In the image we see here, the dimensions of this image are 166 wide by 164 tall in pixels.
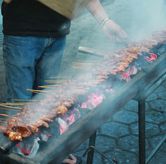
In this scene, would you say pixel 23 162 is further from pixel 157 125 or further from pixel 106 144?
pixel 157 125

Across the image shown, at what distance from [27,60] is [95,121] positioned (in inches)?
47.7

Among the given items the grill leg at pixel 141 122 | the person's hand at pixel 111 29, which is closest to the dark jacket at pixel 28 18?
the person's hand at pixel 111 29

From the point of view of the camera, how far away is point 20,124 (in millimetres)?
2607

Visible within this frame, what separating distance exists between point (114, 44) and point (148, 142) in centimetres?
153

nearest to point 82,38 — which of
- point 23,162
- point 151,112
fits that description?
point 151,112

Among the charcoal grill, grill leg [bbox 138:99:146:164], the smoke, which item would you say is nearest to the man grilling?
the charcoal grill

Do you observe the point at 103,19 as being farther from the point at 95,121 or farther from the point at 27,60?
the point at 95,121

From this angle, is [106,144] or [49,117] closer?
[49,117]

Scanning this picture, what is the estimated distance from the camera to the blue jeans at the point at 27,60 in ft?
11.8

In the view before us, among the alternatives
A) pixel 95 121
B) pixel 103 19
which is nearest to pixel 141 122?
pixel 95 121

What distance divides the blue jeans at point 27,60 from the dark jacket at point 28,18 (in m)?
0.07

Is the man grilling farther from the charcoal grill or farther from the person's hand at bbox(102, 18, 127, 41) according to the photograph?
the charcoal grill

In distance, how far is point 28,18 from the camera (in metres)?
3.52

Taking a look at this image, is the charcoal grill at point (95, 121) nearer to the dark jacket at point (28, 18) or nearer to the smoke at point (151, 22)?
the smoke at point (151, 22)
